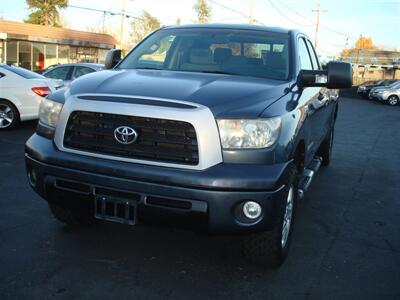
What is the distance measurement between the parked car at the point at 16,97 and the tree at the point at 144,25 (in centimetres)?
5510

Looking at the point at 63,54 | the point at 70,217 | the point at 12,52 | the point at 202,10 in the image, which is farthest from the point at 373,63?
the point at 70,217

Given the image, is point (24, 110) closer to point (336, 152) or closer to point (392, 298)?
point (336, 152)

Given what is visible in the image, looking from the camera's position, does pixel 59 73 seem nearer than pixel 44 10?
Yes

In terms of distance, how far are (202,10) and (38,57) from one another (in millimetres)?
32292

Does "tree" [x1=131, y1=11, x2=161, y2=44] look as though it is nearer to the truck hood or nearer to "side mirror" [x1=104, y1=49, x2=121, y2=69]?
"side mirror" [x1=104, y1=49, x2=121, y2=69]

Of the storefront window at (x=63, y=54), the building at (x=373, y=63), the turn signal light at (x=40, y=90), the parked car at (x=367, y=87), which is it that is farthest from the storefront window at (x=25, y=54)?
the building at (x=373, y=63)

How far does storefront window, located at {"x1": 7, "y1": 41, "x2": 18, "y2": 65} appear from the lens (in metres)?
32.5

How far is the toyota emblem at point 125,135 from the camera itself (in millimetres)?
3248

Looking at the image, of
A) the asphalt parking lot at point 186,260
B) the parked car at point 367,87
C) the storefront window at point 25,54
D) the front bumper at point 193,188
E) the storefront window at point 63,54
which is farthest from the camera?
the storefront window at point 63,54

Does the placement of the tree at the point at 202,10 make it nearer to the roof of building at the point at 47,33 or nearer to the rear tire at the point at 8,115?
the roof of building at the point at 47,33

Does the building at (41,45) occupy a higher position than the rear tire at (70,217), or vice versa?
the building at (41,45)

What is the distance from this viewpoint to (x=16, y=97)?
9977 mm

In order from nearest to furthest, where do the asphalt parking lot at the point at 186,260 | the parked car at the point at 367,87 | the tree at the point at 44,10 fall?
the asphalt parking lot at the point at 186,260, the parked car at the point at 367,87, the tree at the point at 44,10

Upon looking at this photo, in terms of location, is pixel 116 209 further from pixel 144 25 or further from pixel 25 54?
pixel 144 25
